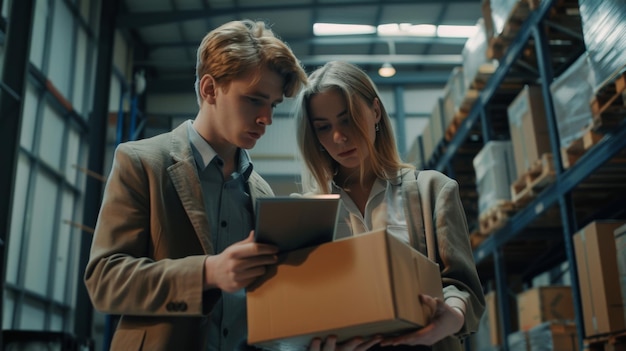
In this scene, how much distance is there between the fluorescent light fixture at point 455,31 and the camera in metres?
15.5

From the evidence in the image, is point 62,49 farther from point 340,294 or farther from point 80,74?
point 340,294

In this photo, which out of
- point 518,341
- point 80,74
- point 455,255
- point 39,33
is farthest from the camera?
point 80,74

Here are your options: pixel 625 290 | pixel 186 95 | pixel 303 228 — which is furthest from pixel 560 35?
pixel 186 95

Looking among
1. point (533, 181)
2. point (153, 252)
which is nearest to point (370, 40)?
point (533, 181)

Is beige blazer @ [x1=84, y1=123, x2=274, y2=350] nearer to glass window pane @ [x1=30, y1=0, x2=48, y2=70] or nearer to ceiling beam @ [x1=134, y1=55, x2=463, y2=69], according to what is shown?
glass window pane @ [x1=30, y1=0, x2=48, y2=70]

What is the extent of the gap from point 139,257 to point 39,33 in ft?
35.3

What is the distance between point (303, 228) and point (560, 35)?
5.87 meters

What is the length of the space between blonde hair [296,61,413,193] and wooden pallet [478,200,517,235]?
16.8ft

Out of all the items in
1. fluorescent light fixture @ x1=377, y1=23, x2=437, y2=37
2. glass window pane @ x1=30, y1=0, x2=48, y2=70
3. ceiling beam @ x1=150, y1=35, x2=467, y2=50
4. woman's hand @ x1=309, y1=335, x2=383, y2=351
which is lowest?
woman's hand @ x1=309, y1=335, x2=383, y2=351

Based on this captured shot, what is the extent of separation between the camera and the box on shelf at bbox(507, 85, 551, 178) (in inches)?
261

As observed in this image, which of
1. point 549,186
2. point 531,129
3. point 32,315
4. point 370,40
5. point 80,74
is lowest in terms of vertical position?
point 32,315

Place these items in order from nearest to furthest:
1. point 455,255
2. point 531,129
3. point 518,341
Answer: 1. point 455,255
2. point 531,129
3. point 518,341

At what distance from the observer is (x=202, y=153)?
7.55ft

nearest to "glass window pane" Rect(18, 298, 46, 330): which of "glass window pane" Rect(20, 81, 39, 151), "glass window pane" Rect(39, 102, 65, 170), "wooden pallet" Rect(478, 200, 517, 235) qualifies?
"glass window pane" Rect(39, 102, 65, 170)
